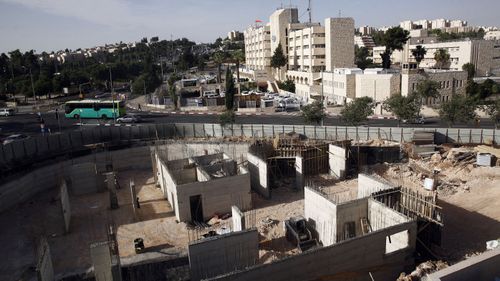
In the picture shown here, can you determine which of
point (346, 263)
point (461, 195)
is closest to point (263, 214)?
point (346, 263)

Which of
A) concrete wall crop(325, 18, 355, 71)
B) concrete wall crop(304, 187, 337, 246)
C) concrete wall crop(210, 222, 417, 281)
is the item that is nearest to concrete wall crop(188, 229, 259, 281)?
concrete wall crop(210, 222, 417, 281)

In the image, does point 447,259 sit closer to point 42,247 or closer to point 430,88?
point 42,247

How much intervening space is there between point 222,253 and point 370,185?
8925mm

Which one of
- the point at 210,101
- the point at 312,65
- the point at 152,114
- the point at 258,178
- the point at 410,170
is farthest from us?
the point at 312,65

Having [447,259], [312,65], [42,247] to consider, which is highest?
[312,65]

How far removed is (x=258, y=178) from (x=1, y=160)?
58.1 ft

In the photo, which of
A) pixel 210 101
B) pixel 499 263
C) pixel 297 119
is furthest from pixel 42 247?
pixel 210 101

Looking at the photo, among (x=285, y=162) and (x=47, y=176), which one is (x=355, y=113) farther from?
(x=47, y=176)

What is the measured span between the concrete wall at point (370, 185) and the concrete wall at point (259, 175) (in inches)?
226

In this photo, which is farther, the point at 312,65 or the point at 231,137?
the point at 312,65

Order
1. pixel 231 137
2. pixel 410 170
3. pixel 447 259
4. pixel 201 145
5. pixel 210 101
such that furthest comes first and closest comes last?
1. pixel 210 101
2. pixel 231 137
3. pixel 201 145
4. pixel 410 170
5. pixel 447 259

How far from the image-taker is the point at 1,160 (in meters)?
26.9

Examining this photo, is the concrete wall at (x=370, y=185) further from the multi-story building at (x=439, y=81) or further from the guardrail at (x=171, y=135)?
the multi-story building at (x=439, y=81)

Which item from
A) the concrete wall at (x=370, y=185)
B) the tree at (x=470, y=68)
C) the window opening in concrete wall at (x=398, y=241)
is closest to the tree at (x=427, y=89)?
the tree at (x=470, y=68)
